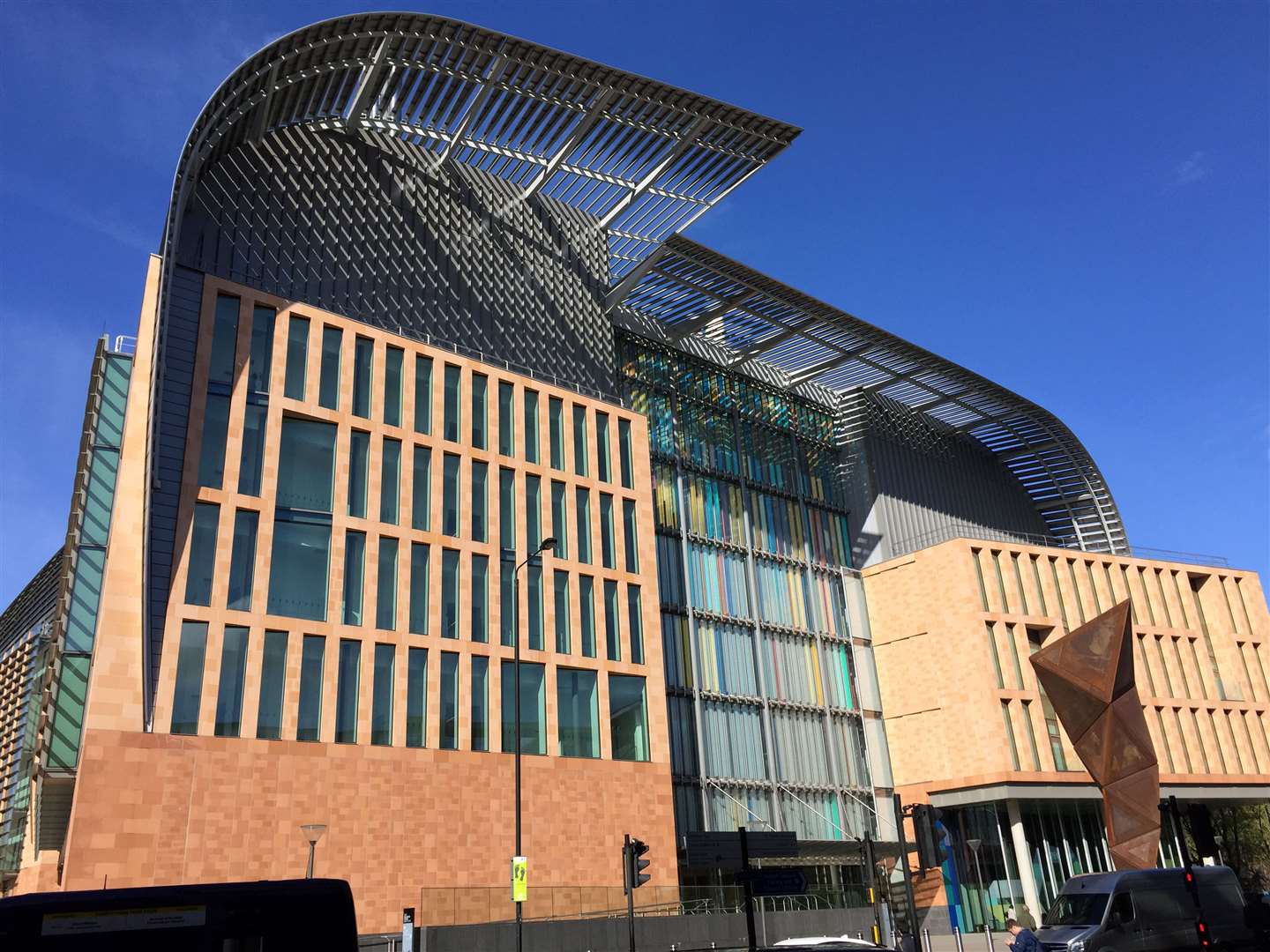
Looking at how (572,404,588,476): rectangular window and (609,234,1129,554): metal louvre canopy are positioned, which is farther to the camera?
(609,234,1129,554): metal louvre canopy

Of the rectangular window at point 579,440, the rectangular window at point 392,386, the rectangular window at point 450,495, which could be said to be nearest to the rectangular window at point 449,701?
the rectangular window at point 450,495

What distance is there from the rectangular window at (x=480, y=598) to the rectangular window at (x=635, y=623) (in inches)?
247

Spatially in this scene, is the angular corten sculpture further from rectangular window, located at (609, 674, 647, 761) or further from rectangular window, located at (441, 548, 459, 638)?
rectangular window, located at (441, 548, 459, 638)

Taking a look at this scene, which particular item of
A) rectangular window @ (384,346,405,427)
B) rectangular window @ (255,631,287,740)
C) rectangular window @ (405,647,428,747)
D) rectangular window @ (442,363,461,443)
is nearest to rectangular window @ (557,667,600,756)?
rectangular window @ (405,647,428,747)

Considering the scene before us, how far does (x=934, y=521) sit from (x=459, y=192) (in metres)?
33.2

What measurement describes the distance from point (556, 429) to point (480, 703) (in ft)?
37.9

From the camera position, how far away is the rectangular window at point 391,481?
34656 mm

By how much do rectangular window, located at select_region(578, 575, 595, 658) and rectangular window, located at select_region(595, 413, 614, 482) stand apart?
182 inches

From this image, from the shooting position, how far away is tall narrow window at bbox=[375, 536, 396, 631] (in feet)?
109

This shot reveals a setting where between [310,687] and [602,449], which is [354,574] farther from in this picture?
[602,449]

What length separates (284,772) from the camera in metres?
29.1

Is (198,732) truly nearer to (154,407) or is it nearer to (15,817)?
(154,407)

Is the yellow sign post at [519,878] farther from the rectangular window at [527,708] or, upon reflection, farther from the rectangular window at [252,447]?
the rectangular window at [252,447]

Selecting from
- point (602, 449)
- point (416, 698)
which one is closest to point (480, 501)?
point (602, 449)
